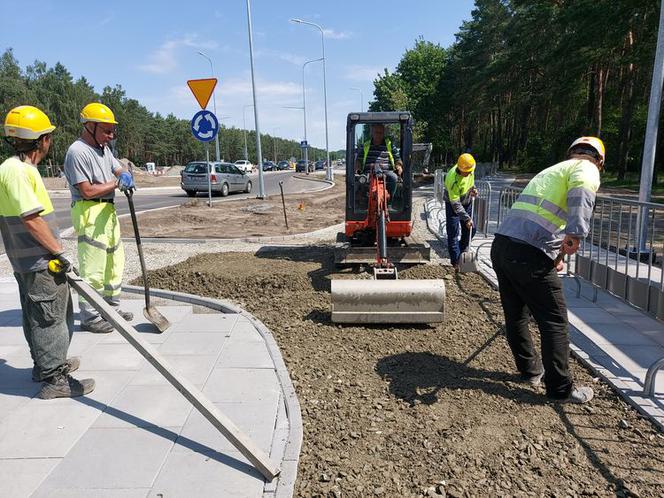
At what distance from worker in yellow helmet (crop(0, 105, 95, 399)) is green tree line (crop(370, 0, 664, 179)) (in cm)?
1689

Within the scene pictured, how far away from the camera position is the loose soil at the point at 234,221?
1181 centimetres

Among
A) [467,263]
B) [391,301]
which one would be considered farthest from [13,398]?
[467,263]

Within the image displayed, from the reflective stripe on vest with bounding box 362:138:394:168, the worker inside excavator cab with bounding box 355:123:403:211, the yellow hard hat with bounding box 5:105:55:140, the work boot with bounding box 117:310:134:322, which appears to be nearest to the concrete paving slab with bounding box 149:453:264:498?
the yellow hard hat with bounding box 5:105:55:140

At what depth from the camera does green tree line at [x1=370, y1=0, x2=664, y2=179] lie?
692 inches

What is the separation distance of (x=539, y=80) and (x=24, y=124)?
107 ft

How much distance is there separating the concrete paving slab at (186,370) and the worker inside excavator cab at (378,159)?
4.10 m

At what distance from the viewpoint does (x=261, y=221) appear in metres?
14.1

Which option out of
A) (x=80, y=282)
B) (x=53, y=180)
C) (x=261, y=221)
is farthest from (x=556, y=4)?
(x=53, y=180)

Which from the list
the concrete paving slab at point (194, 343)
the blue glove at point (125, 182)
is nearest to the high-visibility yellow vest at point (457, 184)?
the concrete paving slab at point (194, 343)

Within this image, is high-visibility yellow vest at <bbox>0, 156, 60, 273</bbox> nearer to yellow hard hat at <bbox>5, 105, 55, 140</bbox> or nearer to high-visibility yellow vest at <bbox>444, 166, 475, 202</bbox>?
yellow hard hat at <bbox>5, 105, 55, 140</bbox>

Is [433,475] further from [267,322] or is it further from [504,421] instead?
[267,322]

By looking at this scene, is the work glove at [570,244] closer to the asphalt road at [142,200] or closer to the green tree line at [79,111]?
the asphalt road at [142,200]

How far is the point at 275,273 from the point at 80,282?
3857 mm

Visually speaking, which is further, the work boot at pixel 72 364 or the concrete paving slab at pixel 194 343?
the concrete paving slab at pixel 194 343
